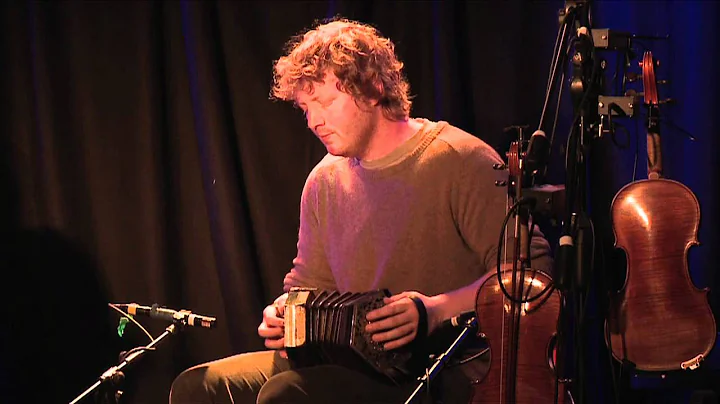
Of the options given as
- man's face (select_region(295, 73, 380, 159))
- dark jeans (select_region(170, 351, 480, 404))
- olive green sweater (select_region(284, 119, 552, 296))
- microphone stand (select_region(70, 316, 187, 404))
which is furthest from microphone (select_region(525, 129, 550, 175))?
microphone stand (select_region(70, 316, 187, 404))

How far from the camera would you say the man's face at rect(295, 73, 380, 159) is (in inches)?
128

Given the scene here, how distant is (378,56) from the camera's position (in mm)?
3369

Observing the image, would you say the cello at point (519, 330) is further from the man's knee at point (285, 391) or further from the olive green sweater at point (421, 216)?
the man's knee at point (285, 391)

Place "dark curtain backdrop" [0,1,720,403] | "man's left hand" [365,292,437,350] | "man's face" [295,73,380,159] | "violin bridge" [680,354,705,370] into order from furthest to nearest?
"dark curtain backdrop" [0,1,720,403]
"man's face" [295,73,380,159]
"man's left hand" [365,292,437,350]
"violin bridge" [680,354,705,370]

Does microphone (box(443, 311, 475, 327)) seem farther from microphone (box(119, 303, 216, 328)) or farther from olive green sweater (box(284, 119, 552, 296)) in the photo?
microphone (box(119, 303, 216, 328))

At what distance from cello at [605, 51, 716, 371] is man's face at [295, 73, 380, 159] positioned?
3.19 ft

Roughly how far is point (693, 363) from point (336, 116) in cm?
146

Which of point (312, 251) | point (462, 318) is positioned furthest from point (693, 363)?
point (312, 251)

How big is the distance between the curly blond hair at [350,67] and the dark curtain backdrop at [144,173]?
63cm

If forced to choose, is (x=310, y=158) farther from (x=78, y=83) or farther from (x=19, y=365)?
(x=19, y=365)

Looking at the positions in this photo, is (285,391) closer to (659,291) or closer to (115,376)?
(115,376)

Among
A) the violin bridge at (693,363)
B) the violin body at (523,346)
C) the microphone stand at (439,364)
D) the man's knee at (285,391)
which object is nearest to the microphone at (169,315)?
the man's knee at (285,391)

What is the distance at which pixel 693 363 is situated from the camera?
2672mm

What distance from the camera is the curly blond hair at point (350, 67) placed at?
325 cm
